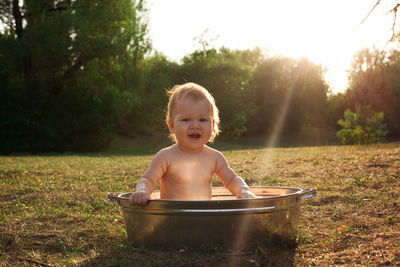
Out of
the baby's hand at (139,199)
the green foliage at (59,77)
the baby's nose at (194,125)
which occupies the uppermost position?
the green foliage at (59,77)

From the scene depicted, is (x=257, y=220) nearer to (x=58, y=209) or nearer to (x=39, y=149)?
(x=58, y=209)

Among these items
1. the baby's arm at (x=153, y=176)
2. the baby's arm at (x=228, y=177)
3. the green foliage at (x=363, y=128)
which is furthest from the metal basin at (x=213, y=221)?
the green foliage at (x=363, y=128)

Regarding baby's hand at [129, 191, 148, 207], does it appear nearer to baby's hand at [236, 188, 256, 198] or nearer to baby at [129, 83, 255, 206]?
baby at [129, 83, 255, 206]

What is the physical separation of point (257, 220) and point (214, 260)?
0.37 meters

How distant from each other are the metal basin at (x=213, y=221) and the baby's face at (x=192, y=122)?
0.62m

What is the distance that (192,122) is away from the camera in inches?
111

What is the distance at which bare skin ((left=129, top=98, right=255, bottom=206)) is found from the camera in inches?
110

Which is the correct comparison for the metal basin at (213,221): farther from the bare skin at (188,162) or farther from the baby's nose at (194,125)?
the baby's nose at (194,125)

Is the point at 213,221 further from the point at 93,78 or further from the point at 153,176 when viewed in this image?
the point at 93,78

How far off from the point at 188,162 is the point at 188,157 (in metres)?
0.04

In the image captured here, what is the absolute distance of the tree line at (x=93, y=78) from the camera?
18234mm

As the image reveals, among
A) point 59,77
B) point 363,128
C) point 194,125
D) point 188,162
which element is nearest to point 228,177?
point 188,162

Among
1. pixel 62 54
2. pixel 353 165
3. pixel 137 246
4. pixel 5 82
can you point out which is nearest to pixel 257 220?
pixel 137 246

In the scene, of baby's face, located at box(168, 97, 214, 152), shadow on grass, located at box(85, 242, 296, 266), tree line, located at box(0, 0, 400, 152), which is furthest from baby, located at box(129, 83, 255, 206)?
tree line, located at box(0, 0, 400, 152)
